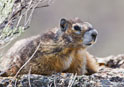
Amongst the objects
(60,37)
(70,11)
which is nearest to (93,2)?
(70,11)

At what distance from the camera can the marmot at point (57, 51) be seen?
Answer: 8023 mm

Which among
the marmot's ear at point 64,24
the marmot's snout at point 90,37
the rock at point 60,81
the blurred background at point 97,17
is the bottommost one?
the blurred background at point 97,17

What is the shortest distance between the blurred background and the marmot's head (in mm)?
15395

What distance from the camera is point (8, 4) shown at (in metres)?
7.16

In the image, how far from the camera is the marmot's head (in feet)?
26.6

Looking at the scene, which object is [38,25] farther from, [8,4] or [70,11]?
[8,4]

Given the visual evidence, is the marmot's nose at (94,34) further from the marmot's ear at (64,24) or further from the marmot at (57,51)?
the marmot's ear at (64,24)

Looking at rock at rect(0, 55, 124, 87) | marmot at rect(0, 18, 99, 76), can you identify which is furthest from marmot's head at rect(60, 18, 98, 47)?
rock at rect(0, 55, 124, 87)

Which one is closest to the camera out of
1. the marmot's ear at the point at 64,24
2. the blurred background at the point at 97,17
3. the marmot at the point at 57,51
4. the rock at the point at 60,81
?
the rock at the point at 60,81

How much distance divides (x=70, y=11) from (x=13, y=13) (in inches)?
782

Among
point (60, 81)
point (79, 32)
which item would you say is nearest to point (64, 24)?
point (79, 32)

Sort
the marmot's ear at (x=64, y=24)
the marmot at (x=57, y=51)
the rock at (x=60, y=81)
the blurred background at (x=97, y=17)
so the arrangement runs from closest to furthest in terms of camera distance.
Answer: the rock at (x=60, y=81) → the marmot at (x=57, y=51) → the marmot's ear at (x=64, y=24) → the blurred background at (x=97, y=17)

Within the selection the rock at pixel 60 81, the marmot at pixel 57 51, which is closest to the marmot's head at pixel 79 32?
the marmot at pixel 57 51

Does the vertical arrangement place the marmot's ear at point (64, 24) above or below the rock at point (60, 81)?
above
